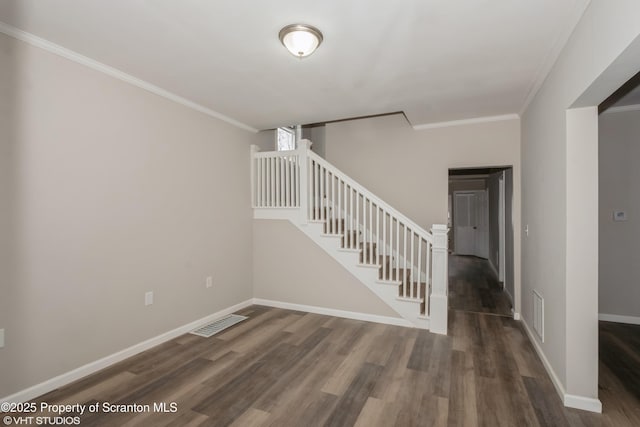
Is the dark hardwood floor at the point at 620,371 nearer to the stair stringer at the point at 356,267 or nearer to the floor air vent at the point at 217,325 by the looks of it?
the stair stringer at the point at 356,267

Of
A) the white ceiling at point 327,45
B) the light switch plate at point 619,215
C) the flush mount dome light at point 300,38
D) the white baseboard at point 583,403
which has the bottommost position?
the white baseboard at point 583,403

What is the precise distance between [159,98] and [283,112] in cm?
137

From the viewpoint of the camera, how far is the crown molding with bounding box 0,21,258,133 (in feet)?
6.91

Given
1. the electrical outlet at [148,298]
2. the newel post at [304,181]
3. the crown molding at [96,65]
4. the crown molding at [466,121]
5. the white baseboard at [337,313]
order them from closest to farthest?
1. the crown molding at [96,65]
2. the electrical outlet at [148,298]
3. the white baseboard at [337,313]
4. the crown molding at [466,121]
5. the newel post at [304,181]

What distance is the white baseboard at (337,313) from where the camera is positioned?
368cm

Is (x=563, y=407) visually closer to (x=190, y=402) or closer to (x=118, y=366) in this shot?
(x=190, y=402)

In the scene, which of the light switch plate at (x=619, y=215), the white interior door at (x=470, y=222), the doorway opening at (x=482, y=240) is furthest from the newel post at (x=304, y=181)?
the white interior door at (x=470, y=222)

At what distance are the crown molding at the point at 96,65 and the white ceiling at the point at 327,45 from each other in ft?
0.18

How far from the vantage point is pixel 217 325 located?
11.9 feet

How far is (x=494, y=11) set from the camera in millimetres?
1888

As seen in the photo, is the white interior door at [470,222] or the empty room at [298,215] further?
the white interior door at [470,222]

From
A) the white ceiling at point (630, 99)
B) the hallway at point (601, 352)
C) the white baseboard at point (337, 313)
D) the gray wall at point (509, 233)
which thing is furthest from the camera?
the gray wall at point (509, 233)

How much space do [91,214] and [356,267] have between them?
9.16 feet

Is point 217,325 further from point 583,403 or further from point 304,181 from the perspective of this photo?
point 583,403
